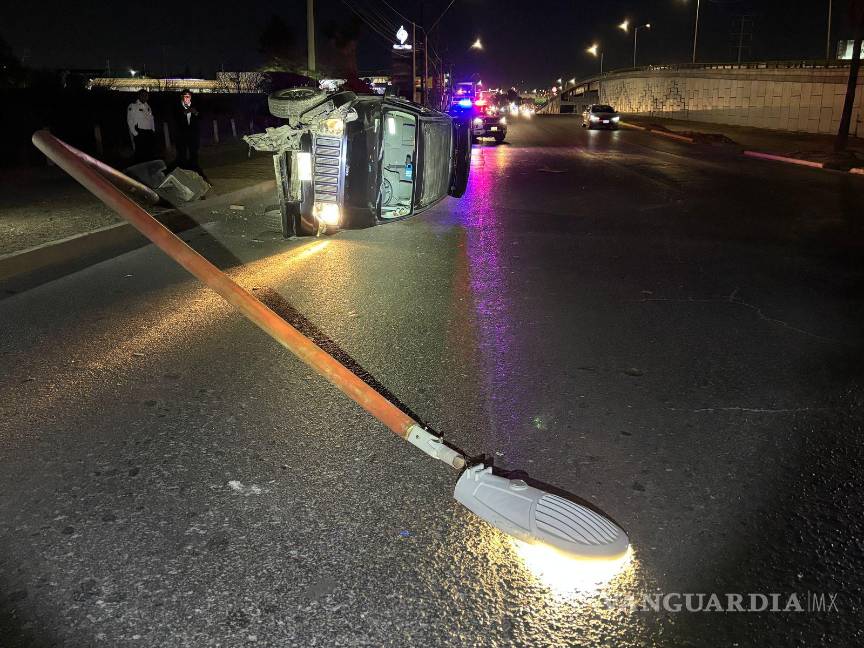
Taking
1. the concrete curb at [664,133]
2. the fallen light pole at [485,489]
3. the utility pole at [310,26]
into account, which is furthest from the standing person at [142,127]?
the concrete curb at [664,133]

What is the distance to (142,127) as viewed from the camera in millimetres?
14312

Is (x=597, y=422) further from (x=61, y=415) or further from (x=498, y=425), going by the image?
(x=61, y=415)

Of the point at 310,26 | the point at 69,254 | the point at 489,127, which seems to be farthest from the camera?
the point at 489,127

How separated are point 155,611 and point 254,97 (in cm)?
4093

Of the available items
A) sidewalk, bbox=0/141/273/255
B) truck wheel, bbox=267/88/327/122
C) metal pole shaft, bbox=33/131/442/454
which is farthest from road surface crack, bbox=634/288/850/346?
sidewalk, bbox=0/141/273/255

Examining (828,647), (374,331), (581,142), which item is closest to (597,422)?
(828,647)

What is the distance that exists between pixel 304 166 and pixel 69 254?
315cm

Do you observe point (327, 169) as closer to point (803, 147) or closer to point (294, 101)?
point (294, 101)

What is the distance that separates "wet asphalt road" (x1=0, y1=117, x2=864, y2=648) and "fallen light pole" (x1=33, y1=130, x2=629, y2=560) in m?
0.12

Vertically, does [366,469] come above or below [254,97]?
below

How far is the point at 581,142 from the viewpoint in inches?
1345

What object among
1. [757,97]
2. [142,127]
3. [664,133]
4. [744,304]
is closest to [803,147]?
[664,133]

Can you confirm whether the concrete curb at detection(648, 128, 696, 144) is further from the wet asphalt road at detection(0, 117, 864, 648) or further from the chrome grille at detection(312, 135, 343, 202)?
the chrome grille at detection(312, 135, 343, 202)

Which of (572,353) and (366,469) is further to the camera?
(572,353)
